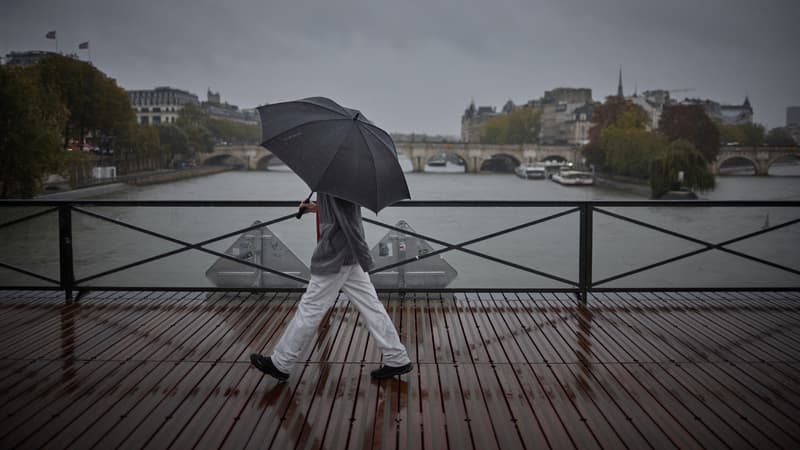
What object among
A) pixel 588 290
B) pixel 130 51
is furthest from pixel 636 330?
pixel 130 51

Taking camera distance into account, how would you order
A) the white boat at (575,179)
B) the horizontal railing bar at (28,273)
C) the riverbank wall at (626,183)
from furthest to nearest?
the white boat at (575,179) < the riverbank wall at (626,183) < the horizontal railing bar at (28,273)

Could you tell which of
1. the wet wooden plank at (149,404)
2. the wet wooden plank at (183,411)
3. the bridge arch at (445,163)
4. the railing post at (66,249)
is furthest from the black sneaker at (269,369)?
the bridge arch at (445,163)

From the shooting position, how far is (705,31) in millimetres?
63031

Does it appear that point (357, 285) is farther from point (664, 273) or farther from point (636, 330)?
point (664, 273)

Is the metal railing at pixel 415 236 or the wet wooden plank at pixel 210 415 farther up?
the metal railing at pixel 415 236

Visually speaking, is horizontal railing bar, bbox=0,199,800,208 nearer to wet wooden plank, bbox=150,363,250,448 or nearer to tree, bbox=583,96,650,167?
wet wooden plank, bbox=150,363,250,448

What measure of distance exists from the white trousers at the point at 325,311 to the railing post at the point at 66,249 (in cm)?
255

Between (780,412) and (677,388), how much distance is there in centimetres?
47

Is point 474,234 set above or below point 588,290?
above

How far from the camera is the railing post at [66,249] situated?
5.16 meters

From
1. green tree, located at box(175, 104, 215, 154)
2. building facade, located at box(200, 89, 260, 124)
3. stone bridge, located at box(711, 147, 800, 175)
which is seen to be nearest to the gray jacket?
stone bridge, located at box(711, 147, 800, 175)

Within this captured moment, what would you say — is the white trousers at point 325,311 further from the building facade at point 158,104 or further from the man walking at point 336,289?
the building facade at point 158,104

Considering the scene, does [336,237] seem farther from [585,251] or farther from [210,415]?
[585,251]

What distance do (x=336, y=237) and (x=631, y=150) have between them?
151 ft
